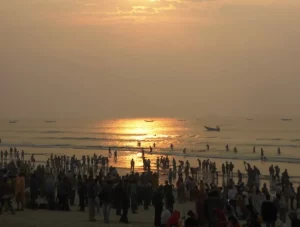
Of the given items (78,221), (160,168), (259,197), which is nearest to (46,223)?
(78,221)

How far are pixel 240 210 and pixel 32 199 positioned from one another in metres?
7.08

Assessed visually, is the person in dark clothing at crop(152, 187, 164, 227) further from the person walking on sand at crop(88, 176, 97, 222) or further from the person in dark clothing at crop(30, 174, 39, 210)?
the person in dark clothing at crop(30, 174, 39, 210)

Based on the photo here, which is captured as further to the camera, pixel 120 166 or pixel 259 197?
pixel 120 166

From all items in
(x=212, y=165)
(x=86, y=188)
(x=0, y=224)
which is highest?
(x=212, y=165)

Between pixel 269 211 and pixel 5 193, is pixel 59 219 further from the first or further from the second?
pixel 269 211

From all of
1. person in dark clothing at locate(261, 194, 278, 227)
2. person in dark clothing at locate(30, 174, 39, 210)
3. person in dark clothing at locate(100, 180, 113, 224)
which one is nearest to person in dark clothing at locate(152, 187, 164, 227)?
person in dark clothing at locate(100, 180, 113, 224)

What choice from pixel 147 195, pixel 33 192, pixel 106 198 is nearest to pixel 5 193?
pixel 33 192

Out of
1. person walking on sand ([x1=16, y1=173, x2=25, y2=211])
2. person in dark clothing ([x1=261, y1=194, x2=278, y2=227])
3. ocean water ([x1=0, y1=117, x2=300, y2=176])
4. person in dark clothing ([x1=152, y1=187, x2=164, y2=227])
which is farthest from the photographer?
ocean water ([x1=0, y1=117, x2=300, y2=176])

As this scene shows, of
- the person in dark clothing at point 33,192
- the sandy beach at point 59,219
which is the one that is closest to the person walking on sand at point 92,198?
the sandy beach at point 59,219

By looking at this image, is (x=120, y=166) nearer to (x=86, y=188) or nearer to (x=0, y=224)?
(x=86, y=188)

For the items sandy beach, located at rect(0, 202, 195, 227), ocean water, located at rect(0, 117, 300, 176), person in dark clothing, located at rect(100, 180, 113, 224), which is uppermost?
ocean water, located at rect(0, 117, 300, 176)

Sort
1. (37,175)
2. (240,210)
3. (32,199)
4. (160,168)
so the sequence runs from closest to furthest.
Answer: (240,210), (32,199), (37,175), (160,168)

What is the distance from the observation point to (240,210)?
57.2ft

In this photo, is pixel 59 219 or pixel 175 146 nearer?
pixel 59 219
